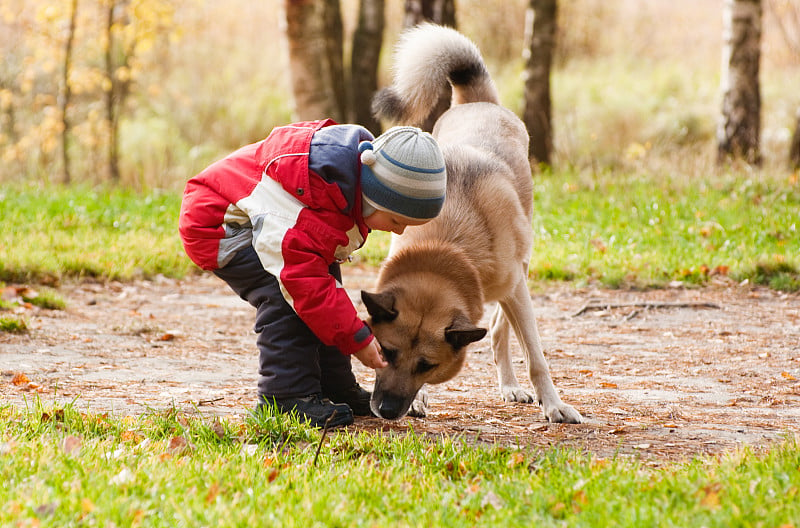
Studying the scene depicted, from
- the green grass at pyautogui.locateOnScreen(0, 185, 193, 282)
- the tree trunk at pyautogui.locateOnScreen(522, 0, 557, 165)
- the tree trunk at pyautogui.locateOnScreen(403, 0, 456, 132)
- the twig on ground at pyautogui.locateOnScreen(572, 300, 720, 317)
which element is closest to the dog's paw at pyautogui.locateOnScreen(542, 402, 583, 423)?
the twig on ground at pyautogui.locateOnScreen(572, 300, 720, 317)

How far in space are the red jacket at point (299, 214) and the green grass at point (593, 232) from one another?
395 cm

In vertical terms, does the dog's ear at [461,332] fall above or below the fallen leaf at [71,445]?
above

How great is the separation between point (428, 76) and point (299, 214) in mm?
2438

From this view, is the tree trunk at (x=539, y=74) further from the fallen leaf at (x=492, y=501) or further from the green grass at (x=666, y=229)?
the fallen leaf at (x=492, y=501)

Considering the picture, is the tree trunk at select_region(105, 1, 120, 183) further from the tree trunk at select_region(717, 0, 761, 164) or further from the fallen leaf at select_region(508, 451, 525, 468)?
the fallen leaf at select_region(508, 451, 525, 468)

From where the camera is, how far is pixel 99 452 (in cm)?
318

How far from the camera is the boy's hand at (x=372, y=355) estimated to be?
3670 millimetres

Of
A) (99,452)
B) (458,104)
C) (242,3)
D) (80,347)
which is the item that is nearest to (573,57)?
(242,3)

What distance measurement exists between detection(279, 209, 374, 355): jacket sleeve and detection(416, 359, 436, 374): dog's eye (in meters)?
0.33

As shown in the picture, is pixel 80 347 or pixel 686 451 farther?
pixel 80 347

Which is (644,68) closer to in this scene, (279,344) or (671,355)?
(671,355)

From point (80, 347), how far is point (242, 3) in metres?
19.5

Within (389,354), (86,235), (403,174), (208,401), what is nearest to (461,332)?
(389,354)

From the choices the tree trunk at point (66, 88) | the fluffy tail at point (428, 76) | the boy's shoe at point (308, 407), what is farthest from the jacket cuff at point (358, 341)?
the tree trunk at point (66, 88)
